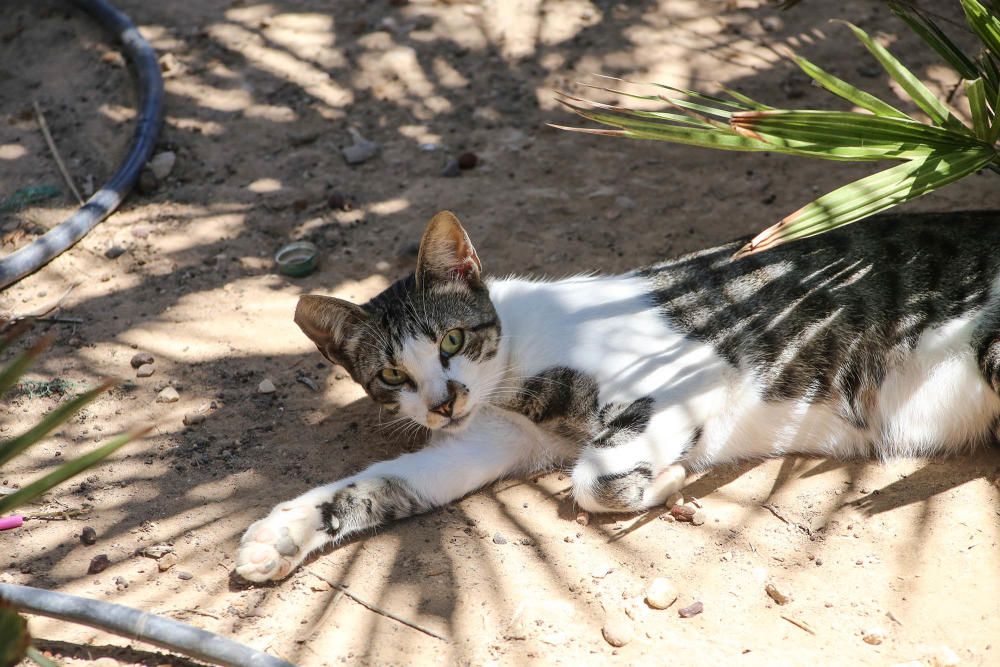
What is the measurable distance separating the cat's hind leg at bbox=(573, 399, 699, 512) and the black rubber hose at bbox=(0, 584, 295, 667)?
115cm

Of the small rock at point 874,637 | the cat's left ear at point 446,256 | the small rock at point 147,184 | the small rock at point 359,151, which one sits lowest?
the small rock at point 147,184

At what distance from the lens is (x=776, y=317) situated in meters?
3.20

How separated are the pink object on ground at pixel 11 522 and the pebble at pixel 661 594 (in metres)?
2.00

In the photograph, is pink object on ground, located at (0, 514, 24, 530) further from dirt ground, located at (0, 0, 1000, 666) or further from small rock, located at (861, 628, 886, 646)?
small rock, located at (861, 628, 886, 646)

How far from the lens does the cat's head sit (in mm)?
3092

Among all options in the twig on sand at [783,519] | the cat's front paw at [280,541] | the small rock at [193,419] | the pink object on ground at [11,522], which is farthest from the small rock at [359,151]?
the twig on sand at [783,519]

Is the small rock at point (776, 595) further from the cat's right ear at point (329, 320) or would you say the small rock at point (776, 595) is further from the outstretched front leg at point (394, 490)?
the cat's right ear at point (329, 320)

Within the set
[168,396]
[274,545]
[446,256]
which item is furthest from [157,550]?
[446,256]

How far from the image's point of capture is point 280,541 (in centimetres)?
280

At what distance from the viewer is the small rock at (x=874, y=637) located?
7.96 ft

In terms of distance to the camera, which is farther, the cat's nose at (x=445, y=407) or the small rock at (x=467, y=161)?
the small rock at (x=467, y=161)

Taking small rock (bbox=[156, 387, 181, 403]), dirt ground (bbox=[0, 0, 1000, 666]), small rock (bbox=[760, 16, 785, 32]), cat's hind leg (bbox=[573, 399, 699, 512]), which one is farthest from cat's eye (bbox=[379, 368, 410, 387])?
small rock (bbox=[760, 16, 785, 32])

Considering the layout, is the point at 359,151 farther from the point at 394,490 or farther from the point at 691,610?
the point at 691,610

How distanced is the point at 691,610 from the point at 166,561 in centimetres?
158
